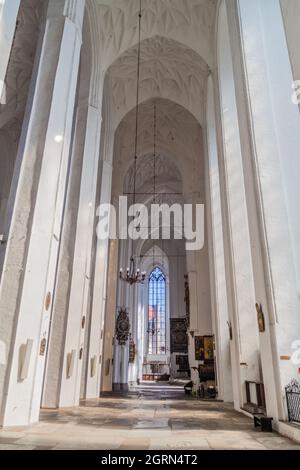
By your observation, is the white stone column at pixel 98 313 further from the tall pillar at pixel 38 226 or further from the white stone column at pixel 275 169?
the white stone column at pixel 275 169

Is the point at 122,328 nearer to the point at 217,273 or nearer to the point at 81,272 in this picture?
the point at 217,273

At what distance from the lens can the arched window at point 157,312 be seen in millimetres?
27250

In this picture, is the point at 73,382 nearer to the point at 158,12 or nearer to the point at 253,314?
the point at 253,314

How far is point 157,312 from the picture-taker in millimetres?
28359

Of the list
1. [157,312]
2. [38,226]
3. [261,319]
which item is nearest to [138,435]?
[261,319]

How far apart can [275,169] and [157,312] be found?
78.1 ft

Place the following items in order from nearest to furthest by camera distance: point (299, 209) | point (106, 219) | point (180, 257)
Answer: point (299, 209), point (106, 219), point (180, 257)

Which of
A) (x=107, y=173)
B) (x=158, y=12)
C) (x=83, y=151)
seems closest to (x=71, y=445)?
(x=83, y=151)

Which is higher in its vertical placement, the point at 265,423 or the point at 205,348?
the point at 205,348

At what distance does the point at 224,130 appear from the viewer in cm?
926

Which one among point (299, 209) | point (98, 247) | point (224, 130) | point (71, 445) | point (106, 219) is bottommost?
point (71, 445)

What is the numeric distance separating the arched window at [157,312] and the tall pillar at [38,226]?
74.5 feet

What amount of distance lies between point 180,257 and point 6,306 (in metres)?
23.9

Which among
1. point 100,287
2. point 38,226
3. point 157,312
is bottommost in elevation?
point 38,226
